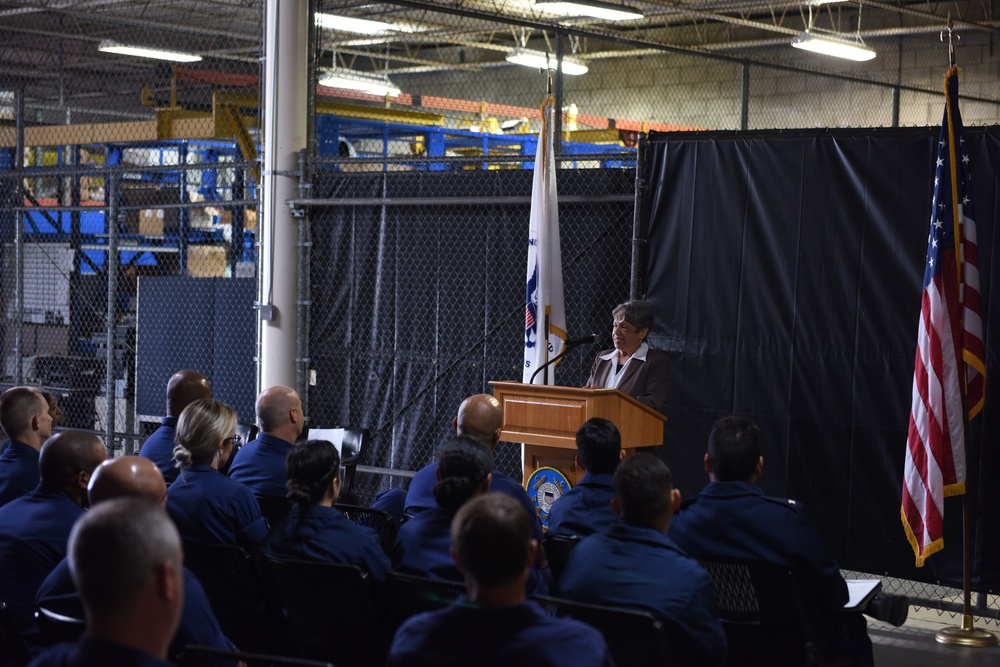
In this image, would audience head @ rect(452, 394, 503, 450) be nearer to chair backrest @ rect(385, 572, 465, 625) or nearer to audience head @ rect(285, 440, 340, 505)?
audience head @ rect(285, 440, 340, 505)

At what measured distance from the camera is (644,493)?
11.5 feet

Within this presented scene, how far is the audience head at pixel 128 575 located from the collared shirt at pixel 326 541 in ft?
5.66

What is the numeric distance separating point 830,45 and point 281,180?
34.3 ft

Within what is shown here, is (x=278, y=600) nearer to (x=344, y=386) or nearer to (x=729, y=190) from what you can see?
(x=729, y=190)

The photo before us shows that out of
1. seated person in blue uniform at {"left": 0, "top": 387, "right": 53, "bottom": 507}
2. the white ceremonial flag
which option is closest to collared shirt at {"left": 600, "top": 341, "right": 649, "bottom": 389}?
the white ceremonial flag

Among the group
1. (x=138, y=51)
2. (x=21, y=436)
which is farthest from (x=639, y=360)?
(x=138, y=51)

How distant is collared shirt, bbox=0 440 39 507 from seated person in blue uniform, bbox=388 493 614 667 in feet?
9.98

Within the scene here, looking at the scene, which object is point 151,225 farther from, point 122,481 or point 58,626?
point 58,626

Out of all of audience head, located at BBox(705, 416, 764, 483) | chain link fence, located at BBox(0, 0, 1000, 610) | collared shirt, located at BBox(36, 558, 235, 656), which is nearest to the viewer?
collared shirt, located at BBox(36, 558, 235, 656)

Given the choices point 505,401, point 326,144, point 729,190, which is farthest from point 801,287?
point 326,144

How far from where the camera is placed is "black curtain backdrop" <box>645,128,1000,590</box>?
257 inches

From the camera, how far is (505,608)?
2.65 meters

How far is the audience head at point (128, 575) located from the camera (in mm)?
2211

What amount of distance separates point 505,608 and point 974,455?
14.8 feet
